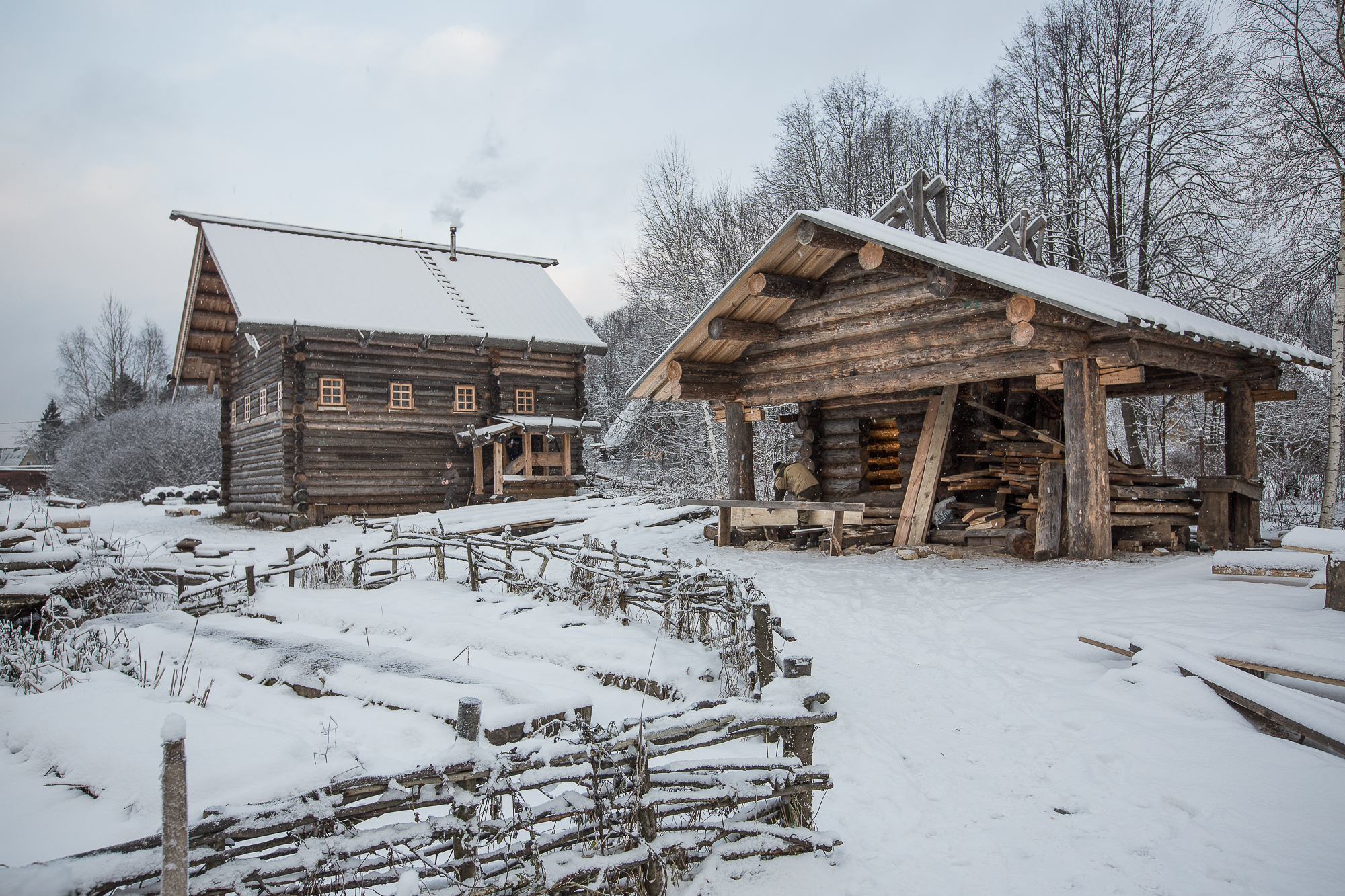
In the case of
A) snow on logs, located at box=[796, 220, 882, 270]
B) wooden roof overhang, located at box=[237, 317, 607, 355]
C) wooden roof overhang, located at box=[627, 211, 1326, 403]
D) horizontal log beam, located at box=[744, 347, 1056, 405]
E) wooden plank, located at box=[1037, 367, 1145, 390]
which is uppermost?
wooden roof overhang, located at box=[237, 317, 607, 355]

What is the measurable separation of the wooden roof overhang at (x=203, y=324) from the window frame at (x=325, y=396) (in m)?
3.26

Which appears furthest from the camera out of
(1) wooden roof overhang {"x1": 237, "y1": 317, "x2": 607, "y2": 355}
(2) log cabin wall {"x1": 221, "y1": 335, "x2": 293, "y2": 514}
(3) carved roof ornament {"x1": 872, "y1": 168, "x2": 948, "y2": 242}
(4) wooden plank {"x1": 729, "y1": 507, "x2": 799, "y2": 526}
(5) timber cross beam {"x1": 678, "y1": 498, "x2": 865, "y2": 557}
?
(2) log cabin wall {"x1": 221, "y1": 335, "x2": 293, "y2": 514}

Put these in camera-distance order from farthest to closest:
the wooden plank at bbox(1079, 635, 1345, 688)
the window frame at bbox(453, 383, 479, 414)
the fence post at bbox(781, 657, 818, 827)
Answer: the window frame at bbox(453, 383, 479, 414), the wooden plank at bbox(1079, 635, 1345, 688), the fence post at bbox(781, 657, 818, 827)

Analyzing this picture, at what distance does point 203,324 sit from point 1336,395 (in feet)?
87.3

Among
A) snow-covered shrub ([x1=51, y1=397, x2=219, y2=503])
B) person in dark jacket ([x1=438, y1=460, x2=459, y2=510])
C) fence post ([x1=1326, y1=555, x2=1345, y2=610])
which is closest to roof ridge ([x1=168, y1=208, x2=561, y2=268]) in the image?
person in dark jacket ([x1=438, y1=460, x2=459, y2=510])

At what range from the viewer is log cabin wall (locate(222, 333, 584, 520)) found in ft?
60.0

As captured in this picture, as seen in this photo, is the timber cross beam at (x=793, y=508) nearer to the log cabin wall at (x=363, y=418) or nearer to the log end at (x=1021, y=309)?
the log end at (x=1021, y=309)

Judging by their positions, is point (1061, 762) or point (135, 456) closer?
point (1061, 762)

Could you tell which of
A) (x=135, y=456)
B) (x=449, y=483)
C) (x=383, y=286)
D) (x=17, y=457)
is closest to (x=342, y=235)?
(x=383, y=286)

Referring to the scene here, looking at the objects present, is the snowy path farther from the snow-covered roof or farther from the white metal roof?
the snow-covered roof

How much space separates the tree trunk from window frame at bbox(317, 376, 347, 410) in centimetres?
1984

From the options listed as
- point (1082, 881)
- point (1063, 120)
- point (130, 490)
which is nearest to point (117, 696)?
point (1082, 881)

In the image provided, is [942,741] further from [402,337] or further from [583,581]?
[402,337]

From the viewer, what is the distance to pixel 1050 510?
978cm
